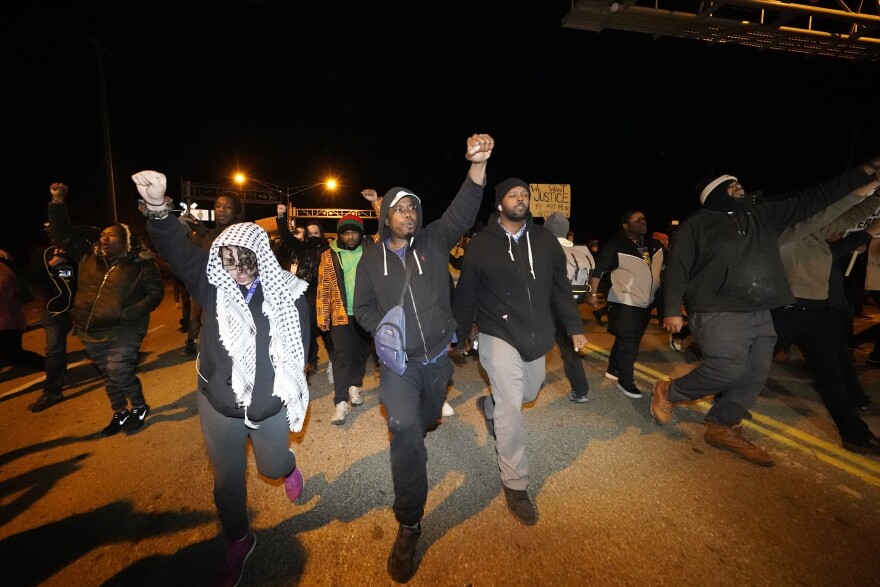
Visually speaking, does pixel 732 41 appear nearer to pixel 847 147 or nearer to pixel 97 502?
pixel 97 502

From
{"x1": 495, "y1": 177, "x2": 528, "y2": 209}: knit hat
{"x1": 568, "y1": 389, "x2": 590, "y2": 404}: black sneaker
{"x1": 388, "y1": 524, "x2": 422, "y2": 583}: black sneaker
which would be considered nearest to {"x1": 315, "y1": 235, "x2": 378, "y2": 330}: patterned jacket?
{"x1": 495, "y1": 177, "x2": 528, "y2": 209}: knit hat

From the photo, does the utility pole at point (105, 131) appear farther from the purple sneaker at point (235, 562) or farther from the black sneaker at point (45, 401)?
the purple sneaker at point (235, 562)

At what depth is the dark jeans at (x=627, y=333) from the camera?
4.88m

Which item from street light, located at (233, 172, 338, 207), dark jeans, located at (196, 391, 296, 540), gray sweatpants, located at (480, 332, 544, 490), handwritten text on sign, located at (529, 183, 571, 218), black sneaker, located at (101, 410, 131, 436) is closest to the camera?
dark jeans, located at (196, 391, 296, 540)

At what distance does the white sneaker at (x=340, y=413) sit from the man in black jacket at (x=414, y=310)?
1.67m

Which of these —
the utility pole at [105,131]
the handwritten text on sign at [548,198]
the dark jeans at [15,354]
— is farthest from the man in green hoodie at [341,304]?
the utility pole at [105,131]

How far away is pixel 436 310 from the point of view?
2797 millimetres

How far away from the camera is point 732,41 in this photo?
19.5ft

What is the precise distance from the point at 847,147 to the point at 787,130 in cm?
320

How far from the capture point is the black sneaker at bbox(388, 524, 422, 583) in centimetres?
233

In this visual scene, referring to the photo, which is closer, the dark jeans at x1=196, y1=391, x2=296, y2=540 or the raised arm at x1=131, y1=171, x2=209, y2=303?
the raised arm at x1=131, y1=171, x2=209, y2=303

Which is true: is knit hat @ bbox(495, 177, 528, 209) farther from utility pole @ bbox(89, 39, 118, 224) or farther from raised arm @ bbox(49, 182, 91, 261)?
utility pole @ bbox(89, 39, 118, 224)

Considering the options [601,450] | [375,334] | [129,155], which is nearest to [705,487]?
[601,450]

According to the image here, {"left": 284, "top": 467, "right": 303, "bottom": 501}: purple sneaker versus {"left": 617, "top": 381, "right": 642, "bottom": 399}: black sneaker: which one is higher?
{"left": 617, "top": 381, "right": 642, "bottom": 399}: black sneaker
